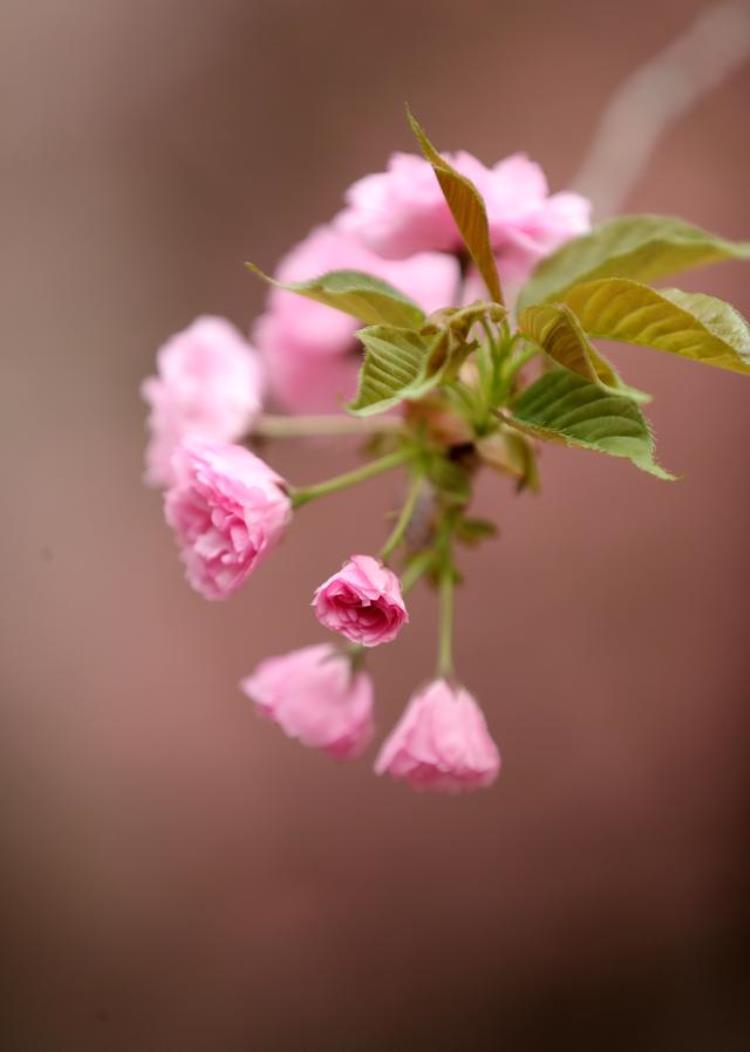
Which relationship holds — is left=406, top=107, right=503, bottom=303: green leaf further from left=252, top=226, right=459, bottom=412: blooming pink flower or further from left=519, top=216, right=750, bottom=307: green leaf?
left=252, top=226, right=459, bottom=412: blooming pink flower

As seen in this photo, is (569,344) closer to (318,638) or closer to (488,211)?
(488,211)

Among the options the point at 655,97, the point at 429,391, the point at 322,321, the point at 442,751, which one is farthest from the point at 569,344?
the point at 655,97

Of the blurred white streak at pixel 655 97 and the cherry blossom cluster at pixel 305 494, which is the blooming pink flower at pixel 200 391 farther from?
the blurred white streak at pixel 655 97

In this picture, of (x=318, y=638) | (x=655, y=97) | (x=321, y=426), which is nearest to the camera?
(x=321, y=426)

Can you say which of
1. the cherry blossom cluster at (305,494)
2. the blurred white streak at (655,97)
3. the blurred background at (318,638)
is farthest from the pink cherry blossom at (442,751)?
the blurred background at (318,638)

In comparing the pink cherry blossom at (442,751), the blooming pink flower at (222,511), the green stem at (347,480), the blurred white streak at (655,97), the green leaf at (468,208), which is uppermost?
the blurred white streak at (655,97)

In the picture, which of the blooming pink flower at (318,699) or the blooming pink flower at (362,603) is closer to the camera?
the blooming pink flower at (362,603)
